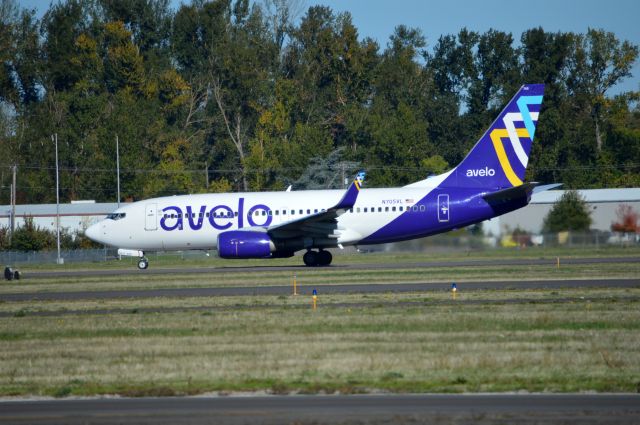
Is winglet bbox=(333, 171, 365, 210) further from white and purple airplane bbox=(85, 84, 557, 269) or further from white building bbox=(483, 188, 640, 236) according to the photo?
white building bbox=(483, 188, 640, 236)

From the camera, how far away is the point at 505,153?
42.8 meters

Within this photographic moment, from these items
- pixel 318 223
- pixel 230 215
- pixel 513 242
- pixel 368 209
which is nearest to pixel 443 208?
pixel 368 209

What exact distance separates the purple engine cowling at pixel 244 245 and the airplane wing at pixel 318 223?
1.79 ft

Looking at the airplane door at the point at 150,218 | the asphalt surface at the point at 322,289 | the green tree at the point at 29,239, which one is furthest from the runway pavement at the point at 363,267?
the green tree at the point at 29,239

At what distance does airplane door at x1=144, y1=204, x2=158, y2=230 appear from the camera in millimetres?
45750

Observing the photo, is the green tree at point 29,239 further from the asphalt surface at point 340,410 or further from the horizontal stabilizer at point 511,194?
the asphalt surface at point 340,410

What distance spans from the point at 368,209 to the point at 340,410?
1178 inches

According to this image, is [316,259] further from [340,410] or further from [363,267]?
[340,410]

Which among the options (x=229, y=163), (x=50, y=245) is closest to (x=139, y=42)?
(x=229, y=163)

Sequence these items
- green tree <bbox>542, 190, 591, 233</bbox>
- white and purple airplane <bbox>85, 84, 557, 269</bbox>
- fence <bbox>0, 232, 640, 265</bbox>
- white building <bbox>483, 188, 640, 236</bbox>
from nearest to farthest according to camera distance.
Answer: white and purple airplane <bbox>85, 84, 557, 269</bbox> → fence <bbox>0, 232, 640, 265</bbox> → green tree <bbox>542, 190, 591, 233</bbox> → white building <bbox>483, 188, 640, 236</bbox>

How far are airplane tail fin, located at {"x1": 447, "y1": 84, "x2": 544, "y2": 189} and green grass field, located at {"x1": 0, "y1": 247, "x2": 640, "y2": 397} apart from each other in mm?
14435

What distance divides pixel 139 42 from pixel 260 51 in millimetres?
13357

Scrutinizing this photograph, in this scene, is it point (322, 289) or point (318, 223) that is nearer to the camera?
point (322, 289)

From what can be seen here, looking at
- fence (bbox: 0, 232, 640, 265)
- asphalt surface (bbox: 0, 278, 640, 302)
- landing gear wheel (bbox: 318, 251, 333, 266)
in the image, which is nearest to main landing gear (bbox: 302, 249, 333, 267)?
landing gear wheel (bbox: 318, 251, 333, 266)
